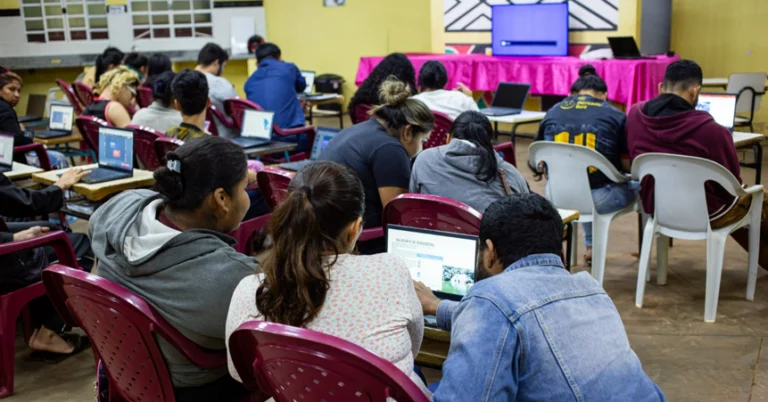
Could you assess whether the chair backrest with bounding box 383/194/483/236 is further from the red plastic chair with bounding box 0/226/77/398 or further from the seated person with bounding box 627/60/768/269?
the seated person with bounding box 627/60/768/269

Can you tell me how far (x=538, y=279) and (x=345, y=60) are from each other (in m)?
10.3

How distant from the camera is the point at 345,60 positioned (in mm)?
11609

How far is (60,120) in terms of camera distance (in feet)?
23.2

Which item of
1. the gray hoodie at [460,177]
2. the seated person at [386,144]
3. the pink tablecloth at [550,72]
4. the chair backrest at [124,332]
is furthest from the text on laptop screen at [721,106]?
the chair backrest at [124,332]

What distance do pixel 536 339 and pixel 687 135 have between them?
2.78m

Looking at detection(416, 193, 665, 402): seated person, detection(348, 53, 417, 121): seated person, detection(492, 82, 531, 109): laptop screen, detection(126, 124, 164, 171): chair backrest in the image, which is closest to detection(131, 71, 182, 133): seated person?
detection(126, 124, 164, 171): chair backrest

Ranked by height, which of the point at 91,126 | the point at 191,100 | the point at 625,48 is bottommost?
the point at 91,126

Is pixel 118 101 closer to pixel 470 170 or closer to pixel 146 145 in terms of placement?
pixel 146 145

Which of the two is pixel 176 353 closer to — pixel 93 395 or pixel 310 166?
pixel 310 166

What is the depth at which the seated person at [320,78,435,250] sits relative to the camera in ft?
10.8

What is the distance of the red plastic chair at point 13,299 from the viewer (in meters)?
3.14

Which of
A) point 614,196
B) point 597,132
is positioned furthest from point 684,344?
point 597,132

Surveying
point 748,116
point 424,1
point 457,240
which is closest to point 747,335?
point 457,240

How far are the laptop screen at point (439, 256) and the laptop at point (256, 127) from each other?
3311 mm
